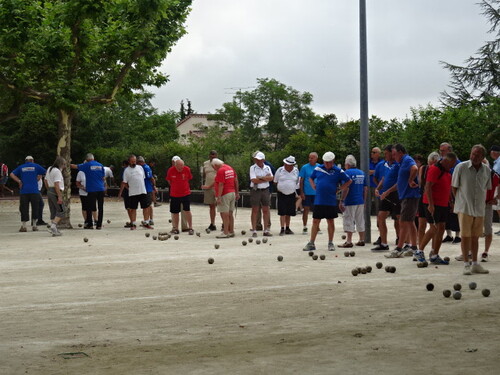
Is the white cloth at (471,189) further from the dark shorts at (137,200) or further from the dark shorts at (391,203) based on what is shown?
the dark shorts at (137,200)

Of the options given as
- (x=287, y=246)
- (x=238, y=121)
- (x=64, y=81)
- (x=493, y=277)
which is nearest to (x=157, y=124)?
(x=238, y=121)

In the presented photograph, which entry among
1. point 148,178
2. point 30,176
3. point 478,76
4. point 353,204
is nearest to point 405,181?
point 353,204

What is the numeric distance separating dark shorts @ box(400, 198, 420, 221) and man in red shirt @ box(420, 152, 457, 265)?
84 centimetres

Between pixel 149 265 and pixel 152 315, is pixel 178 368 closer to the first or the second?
pixel 152 315

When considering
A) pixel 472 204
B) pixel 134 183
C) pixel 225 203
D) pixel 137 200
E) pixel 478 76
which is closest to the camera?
pixel 472 204

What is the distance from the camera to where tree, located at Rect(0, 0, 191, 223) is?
21625mm

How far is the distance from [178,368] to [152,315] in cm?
257

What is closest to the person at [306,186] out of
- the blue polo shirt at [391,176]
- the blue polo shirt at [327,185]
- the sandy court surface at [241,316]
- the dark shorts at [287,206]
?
the dark shorts at [287,206]

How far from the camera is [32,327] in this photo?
8336mm

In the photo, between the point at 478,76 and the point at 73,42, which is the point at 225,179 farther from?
the point at 478,76

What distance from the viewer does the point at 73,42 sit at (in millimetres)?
22656

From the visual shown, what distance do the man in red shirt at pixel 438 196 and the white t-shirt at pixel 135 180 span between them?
10.2 metres

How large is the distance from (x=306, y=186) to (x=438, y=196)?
7.54 metres

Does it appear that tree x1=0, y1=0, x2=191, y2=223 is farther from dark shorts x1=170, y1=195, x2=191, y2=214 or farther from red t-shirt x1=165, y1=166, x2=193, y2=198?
dark shorts x1=170, y1=195, x2=191, y2=214
